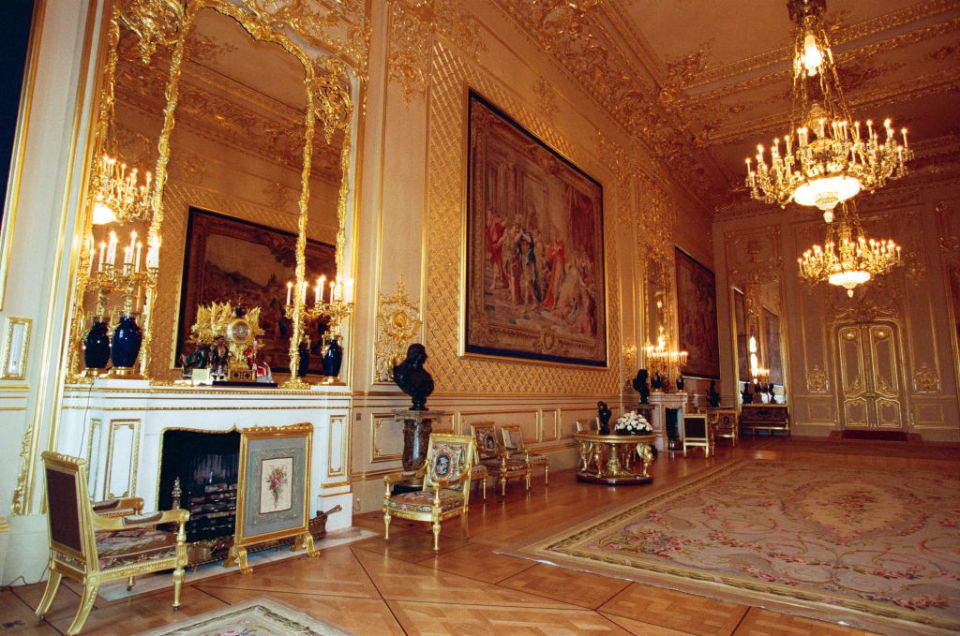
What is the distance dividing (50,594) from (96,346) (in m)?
1.46

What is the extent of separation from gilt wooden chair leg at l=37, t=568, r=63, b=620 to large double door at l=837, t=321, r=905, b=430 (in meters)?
15.9

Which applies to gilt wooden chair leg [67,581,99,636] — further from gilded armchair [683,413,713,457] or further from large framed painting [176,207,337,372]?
gilded armchair [683,413,713,457]

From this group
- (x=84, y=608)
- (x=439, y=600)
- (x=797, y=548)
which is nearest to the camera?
(x=84, y=608)

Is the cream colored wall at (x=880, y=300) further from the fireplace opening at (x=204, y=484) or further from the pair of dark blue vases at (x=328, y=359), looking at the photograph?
the fireplace opening at (x=204, y=484)

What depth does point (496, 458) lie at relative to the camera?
641 cm

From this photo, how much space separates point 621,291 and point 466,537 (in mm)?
7230

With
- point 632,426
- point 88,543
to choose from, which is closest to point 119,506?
point 88,543

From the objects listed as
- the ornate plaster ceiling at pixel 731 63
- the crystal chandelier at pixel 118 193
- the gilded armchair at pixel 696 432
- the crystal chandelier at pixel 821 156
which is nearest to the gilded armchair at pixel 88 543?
the crystal chandelier at pixel 118 193

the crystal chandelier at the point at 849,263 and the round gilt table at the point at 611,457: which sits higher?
the crystal chandelier at the point at 849,263

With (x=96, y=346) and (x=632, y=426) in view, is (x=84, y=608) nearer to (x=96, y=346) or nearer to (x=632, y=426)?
(x=96, y=346)

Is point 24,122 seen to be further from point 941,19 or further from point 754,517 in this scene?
point 941,19

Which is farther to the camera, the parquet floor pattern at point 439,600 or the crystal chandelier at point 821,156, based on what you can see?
the crystal chandelier at point 821,156

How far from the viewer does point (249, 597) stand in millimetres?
2959

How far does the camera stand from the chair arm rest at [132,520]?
2.61 meters
